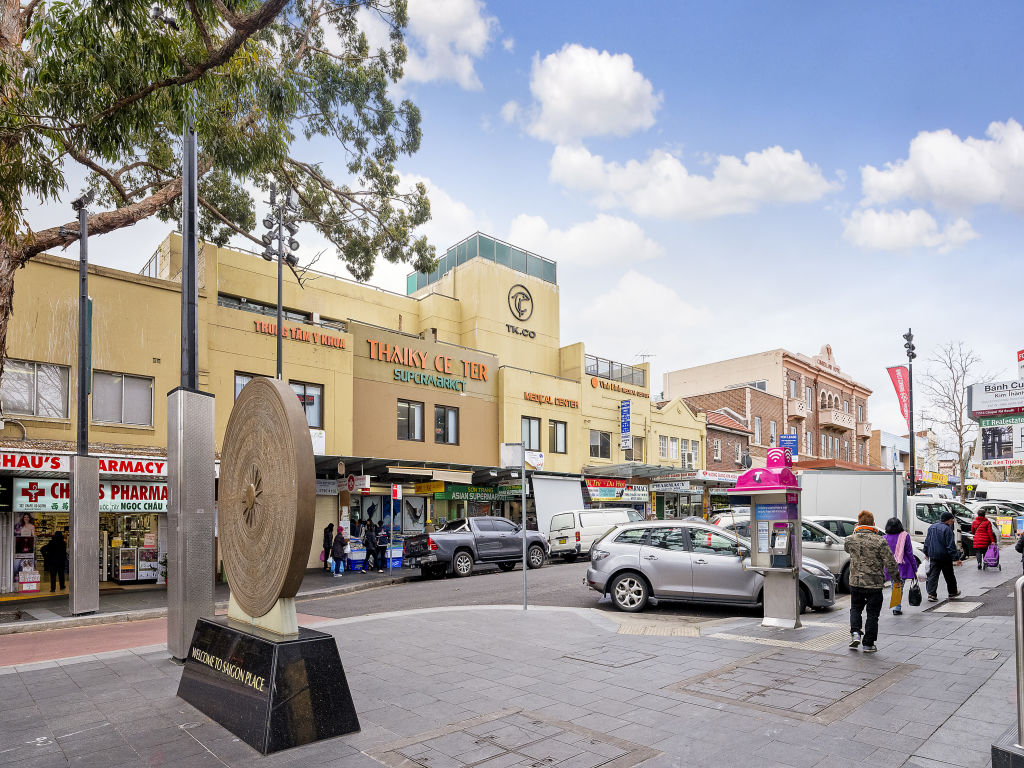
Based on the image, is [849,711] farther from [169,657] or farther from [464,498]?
[464,498]

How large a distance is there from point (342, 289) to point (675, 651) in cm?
2259

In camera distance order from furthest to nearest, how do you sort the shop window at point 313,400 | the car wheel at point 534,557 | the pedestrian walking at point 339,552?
1. the shop window at point 313,400
2. the car wheel at point 534,557
3. the pedestrian walking at point 339,552

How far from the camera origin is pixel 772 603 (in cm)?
1059

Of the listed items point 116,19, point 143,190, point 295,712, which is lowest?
point 295,712

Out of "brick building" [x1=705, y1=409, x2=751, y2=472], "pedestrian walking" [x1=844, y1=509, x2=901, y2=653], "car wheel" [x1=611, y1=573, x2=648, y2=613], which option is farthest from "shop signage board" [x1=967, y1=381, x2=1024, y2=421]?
"brick building" [x1=705, y1=409, x2=751, y2=472]

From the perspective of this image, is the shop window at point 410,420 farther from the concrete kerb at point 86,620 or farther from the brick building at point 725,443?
the brick building at point 725,443

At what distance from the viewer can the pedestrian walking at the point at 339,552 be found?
68.0 feet

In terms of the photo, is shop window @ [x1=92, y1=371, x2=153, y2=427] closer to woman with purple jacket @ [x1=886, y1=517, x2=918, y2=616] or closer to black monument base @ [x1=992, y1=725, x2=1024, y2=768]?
woman with purple jacket @ [x1=886, y1=517, x2=918, y2=616]

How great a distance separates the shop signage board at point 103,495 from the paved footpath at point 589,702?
22.2 feet

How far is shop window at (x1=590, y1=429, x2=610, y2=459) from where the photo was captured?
32.8 metres

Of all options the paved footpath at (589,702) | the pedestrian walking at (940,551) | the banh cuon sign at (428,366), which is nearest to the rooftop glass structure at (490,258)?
the banh cuon sign at (428,366)

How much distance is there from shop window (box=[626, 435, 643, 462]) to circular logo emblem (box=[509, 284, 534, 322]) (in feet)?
26.2

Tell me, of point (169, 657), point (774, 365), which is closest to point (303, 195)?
point (169, 657)

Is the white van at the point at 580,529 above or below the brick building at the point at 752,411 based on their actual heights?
below
